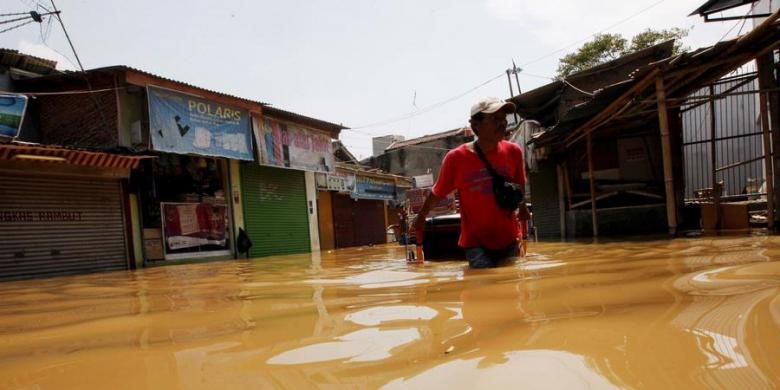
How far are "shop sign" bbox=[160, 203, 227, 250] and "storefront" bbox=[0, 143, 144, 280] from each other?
1.08 meters

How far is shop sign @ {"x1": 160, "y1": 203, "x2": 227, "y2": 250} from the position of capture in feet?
38.4

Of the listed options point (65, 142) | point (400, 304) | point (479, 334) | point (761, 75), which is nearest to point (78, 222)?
point (65, 142)

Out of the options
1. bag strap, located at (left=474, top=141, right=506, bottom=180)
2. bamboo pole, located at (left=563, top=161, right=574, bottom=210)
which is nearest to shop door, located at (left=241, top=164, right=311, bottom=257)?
bamboo pole, located at (left=563, top=161, right=574, bottom=210)

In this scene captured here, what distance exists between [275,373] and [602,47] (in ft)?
82.0

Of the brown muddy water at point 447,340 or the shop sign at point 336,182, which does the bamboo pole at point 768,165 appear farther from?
the shop sign at point 336,182

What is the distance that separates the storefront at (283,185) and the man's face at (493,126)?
443 inches

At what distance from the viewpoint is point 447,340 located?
1363 millimetres

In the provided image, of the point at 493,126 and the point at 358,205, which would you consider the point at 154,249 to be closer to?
the point at 493,126

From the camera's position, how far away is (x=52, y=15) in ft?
32.8

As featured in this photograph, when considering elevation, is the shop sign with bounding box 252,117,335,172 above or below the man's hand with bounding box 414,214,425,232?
above

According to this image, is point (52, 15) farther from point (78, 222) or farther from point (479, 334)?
point (479, 334)

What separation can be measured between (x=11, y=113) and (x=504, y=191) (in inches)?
386

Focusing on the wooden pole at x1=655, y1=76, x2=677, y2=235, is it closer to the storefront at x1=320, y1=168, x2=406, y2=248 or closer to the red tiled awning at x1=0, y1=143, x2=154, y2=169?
the red tiled awning at x1=0, y1=143, x2=154, y2=169

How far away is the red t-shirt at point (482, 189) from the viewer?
3.64 metres
